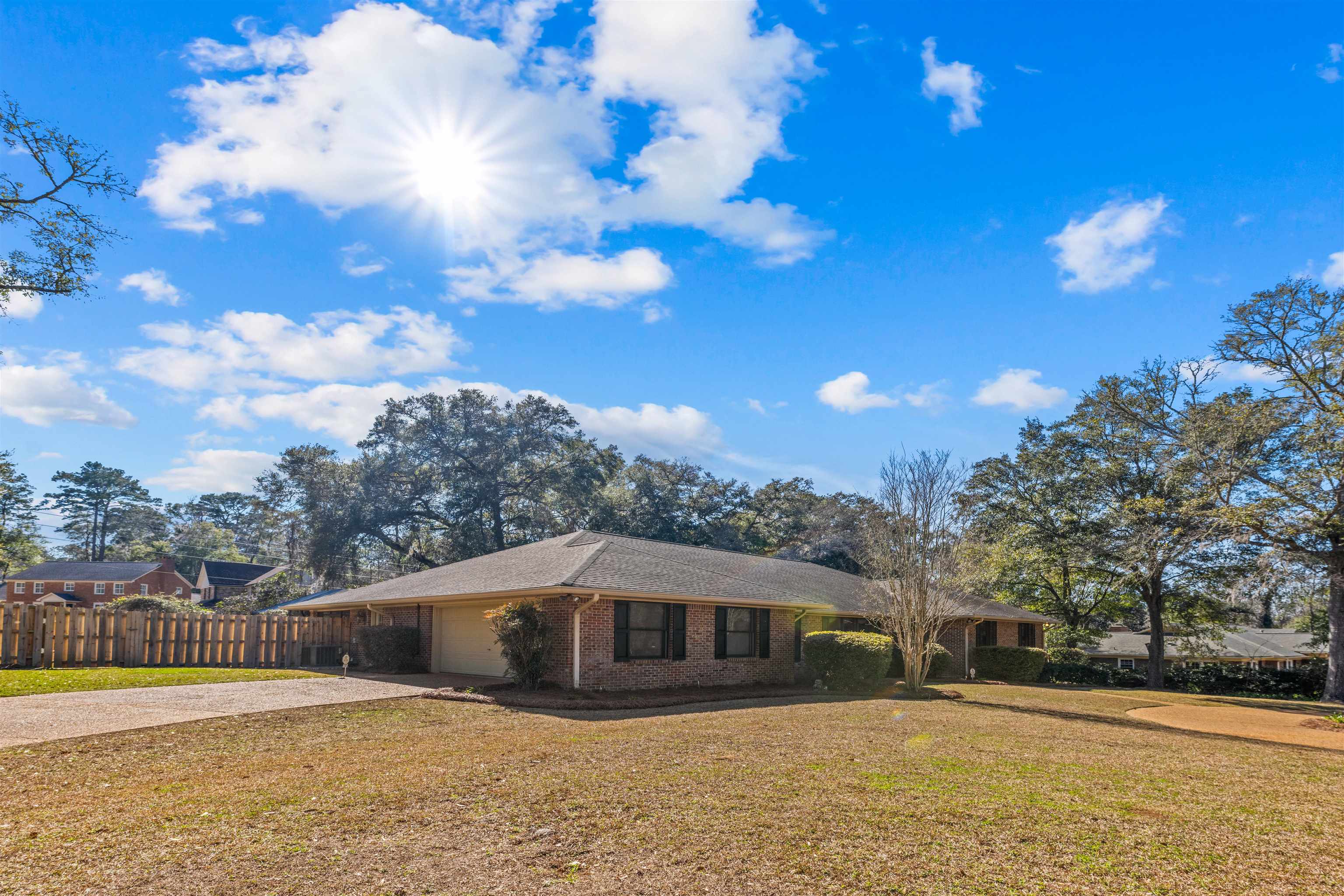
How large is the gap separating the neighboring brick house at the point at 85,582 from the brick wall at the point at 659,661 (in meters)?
52.9

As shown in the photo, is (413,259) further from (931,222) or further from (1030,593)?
(1030,593)

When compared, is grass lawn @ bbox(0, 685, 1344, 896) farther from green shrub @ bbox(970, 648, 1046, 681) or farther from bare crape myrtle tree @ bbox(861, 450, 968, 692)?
green shrub @ bbox(970, 648, 1046, 681)

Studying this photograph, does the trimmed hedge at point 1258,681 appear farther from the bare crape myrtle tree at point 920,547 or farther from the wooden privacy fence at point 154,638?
the wooden privacy fence at point 154,638

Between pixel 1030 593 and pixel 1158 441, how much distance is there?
9328mm

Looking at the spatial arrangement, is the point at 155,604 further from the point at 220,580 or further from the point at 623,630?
the point at 623,630

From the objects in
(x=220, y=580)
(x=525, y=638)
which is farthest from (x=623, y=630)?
(x=220, y=580)

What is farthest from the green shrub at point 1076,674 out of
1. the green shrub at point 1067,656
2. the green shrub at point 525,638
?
the green shrub at point 525,638

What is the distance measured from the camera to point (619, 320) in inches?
792

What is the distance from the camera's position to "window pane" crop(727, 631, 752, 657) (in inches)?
713

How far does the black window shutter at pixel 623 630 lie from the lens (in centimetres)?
1570

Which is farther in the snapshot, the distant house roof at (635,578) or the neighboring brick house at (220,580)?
the neighboring brick house at (220,580)

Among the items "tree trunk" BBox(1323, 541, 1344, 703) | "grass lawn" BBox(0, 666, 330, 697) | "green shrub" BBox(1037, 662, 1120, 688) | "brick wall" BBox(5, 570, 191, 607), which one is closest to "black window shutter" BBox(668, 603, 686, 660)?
"grass lawn" BBox(0, 666, 330, 697)

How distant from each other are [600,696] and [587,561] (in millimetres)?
3230

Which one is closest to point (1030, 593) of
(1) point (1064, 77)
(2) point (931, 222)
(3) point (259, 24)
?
(2) point (931, 222)
